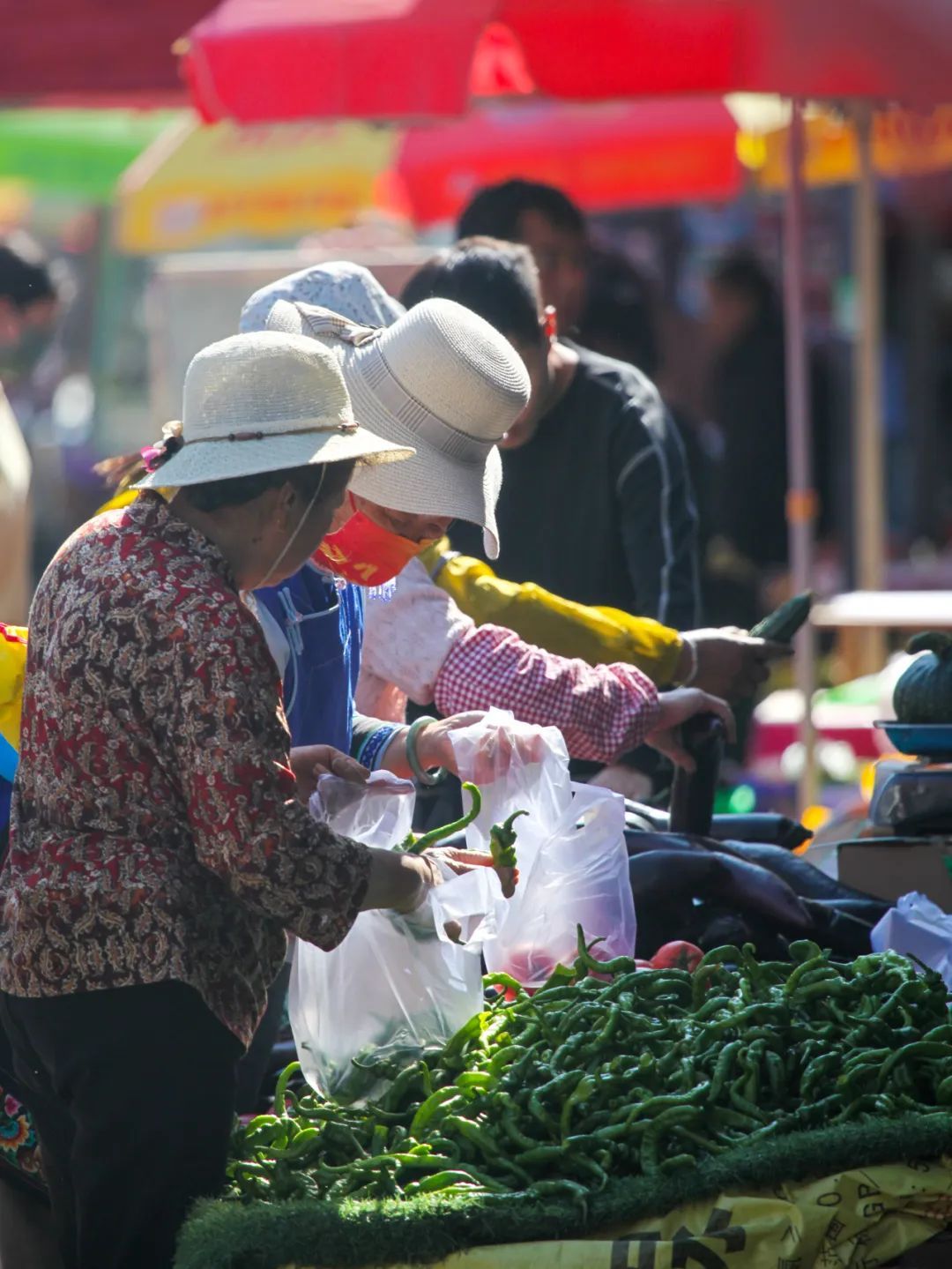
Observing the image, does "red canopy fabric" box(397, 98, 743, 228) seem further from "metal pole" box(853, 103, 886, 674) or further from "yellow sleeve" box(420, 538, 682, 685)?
"yellow sleeve" box(420, 538, 682, 685)

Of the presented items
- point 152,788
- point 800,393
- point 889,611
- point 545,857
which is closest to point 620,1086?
point 545,857

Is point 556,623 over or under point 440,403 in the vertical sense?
under

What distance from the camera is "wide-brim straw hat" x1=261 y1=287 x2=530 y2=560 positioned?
281 centimetres

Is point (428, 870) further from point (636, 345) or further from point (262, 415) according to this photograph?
point (636, 345)

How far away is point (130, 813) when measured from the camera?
7.24ft

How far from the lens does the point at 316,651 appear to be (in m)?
2.79

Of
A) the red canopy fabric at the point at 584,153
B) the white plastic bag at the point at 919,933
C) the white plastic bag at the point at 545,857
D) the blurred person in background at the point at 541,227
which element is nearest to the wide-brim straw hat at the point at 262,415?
the white plastic bag at the point at 545,857

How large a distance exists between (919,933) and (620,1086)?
0.77 metres

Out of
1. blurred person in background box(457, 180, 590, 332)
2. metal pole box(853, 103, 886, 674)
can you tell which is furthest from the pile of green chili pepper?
metal pole box(853, 103, 886, 674)

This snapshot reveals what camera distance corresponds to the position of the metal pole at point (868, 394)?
6.56 meters

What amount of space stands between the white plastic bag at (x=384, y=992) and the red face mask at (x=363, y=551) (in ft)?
1.71

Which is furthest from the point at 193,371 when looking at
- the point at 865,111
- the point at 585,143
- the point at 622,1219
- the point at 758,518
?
the point at 585,143

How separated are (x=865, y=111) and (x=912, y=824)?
3.17m

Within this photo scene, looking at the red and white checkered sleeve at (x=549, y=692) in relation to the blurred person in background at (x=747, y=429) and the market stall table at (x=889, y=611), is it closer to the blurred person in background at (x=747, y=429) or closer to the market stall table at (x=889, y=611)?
the market stall table at (x=889, y=611)
